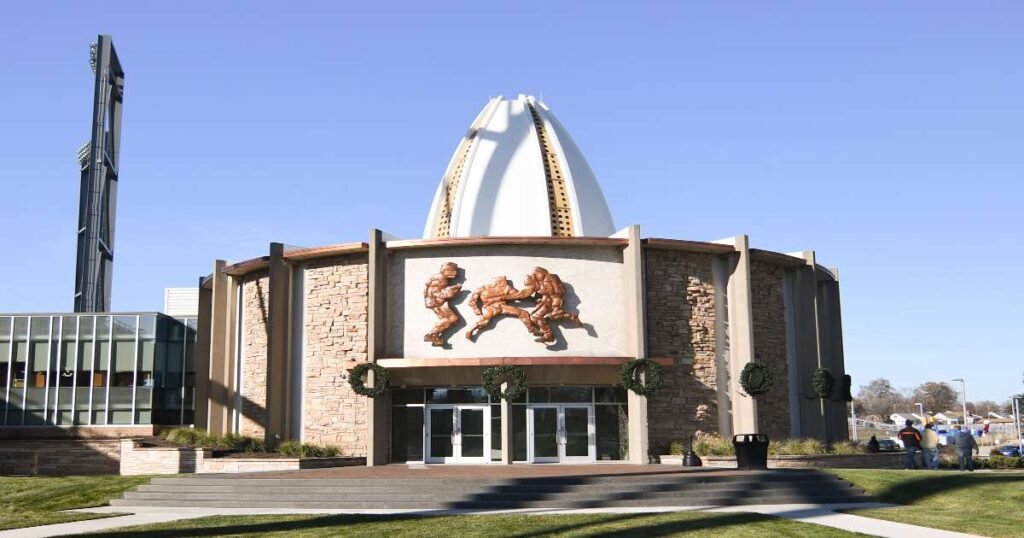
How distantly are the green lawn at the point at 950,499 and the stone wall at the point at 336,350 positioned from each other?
15296mm

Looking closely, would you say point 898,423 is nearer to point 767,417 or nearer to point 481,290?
point 767,417

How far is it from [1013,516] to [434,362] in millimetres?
16837

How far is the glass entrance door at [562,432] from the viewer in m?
30.5

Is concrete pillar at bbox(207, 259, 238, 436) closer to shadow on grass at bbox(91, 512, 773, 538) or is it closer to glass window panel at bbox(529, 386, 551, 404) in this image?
glass window panel at bbox(529, 386, 551, 404)

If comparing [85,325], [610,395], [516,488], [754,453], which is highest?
[85,325]

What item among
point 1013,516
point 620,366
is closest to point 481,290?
point 620,366

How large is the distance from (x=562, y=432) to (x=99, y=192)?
3571cm

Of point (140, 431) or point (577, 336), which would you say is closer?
point (577, 336)

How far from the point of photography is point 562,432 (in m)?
30.7

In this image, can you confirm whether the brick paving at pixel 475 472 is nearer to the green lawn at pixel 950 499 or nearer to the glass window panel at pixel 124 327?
the green lawn at pixel 950 499

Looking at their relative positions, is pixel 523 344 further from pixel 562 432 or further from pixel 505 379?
pixel 562 432

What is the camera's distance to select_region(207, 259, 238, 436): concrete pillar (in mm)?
34531

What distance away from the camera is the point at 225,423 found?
34.5m

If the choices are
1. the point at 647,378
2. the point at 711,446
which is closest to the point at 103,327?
the point at 647,378
